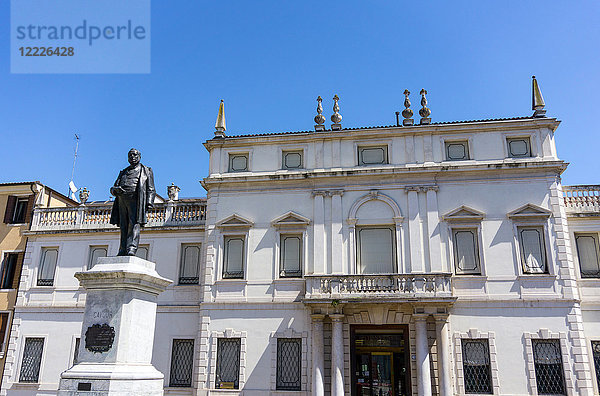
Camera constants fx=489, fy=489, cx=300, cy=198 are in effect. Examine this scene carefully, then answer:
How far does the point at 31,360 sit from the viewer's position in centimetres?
2477

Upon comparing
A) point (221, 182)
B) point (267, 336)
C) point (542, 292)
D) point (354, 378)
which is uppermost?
point (221, 182)

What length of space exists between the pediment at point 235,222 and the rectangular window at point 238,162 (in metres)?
2.46

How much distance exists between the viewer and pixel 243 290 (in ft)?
74.6

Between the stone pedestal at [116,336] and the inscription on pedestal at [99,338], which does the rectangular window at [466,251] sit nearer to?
the stone pedestal at [116,336]

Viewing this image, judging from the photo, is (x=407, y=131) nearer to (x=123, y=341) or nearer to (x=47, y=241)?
(x=123, y=341)

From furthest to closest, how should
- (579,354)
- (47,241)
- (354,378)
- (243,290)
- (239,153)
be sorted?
(47,241) < (239,153) < (243,290) < (354,378) < (579,354)

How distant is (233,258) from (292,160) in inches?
222

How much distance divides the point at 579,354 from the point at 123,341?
17.9 m

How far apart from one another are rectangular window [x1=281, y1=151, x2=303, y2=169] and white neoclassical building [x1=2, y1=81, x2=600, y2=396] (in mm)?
71

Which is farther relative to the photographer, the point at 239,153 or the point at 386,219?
the point at 239,153

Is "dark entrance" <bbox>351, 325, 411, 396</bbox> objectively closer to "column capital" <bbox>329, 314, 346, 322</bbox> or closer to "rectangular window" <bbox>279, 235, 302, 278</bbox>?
"column capital" <bbox>329, 314, 346, 322</bbox>

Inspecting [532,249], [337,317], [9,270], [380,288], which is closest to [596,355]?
[532,249]

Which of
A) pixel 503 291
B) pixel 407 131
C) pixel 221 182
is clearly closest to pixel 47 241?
pixel 221 182

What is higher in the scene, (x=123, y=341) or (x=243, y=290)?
(x=243, y=290)
